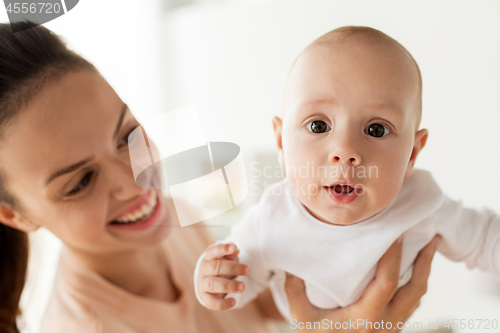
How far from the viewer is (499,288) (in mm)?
590

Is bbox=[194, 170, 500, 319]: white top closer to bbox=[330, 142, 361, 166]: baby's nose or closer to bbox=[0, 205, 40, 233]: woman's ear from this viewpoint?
bbox=[330, 142, 361, 166]: baby's nose

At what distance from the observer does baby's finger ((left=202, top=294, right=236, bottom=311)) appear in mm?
543

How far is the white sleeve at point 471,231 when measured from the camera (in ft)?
1.77

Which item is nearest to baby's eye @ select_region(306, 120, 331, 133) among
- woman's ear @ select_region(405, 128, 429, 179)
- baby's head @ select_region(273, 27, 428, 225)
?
baby's head @ select_region(273, 27, 428, 225)

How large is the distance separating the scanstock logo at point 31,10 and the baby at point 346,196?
35 cm

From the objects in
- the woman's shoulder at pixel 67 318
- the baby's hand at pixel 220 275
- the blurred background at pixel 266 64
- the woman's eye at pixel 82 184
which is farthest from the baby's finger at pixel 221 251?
the woman's shoulder at pixel 67 318

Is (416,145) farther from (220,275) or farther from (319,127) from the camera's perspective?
(220,275)

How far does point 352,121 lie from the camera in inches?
17.4

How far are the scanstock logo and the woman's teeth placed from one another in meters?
0.31

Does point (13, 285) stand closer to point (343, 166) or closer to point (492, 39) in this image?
point (343, 166)

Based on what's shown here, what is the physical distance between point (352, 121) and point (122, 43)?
18.7 inches

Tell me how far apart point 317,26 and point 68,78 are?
44 cm

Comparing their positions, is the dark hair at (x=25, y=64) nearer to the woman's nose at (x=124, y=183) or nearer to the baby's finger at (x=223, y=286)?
the woman's nose at (x=124, y=183)

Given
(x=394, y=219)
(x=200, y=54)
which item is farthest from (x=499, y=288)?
(x=200, y=54)
